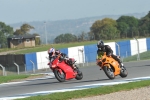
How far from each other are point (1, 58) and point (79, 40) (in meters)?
38.0

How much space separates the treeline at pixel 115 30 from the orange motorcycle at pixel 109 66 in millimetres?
61957

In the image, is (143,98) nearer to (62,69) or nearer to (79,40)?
(62,69)

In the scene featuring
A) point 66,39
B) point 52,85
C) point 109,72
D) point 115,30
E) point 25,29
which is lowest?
point 52,85

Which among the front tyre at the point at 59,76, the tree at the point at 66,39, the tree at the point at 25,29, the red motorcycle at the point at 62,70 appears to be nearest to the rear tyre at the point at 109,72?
the red motorcycle at the point at 62,70

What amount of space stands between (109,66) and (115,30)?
70490 millimetres

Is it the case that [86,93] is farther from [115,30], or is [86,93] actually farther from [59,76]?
[115,30]

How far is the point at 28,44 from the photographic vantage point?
297 feet

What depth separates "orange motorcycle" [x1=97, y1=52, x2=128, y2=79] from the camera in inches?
701

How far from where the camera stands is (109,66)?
18.0m

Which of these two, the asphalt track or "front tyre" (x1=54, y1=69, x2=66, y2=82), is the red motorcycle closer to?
"front tyre" (x1=54, y1=69, x2=66, y2=82)

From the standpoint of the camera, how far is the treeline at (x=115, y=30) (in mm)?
82875

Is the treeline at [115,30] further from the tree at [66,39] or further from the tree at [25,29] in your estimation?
the tree at [25,29]

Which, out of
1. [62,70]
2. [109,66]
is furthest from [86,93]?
[62,70]

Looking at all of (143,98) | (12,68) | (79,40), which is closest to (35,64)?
(12,68)
